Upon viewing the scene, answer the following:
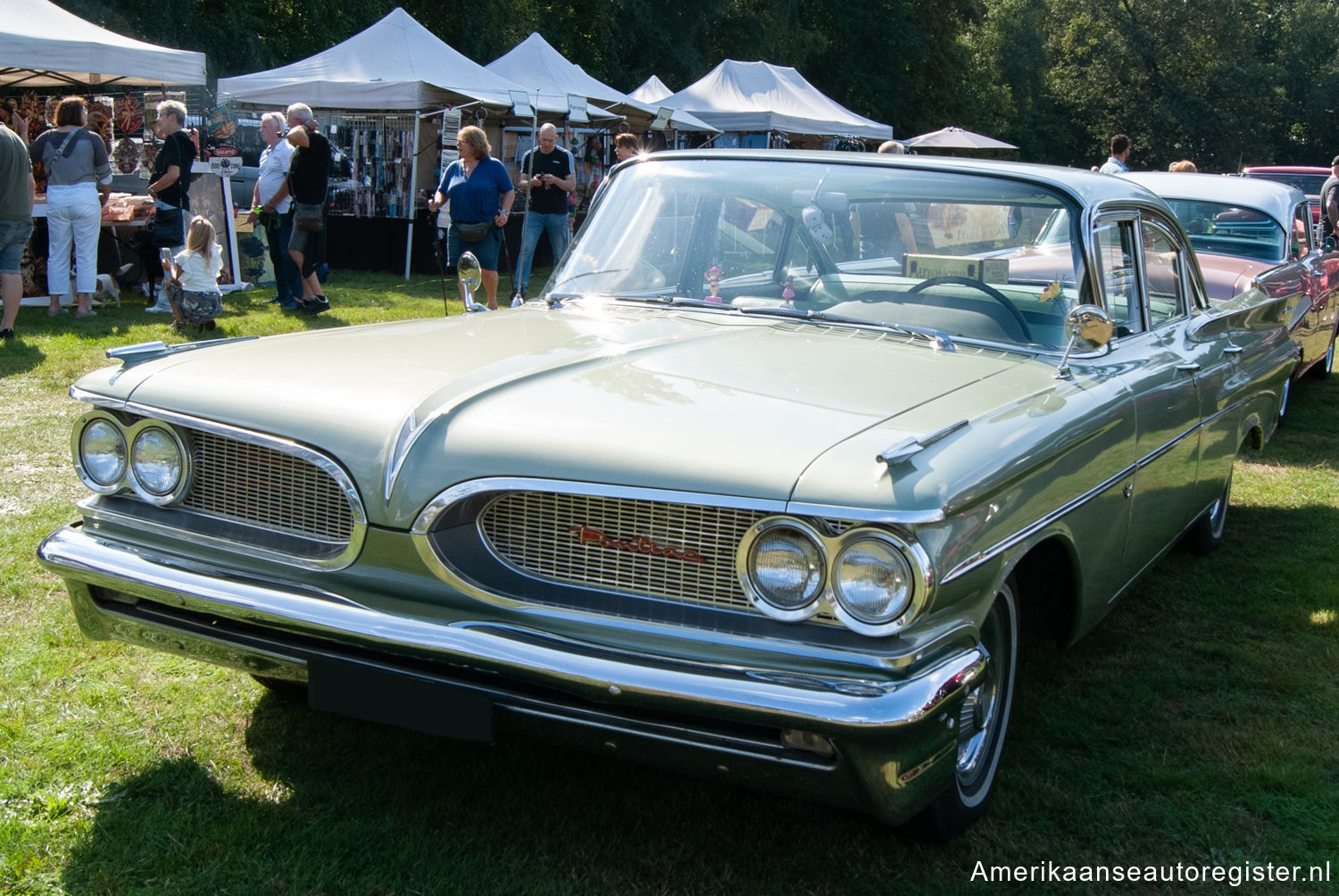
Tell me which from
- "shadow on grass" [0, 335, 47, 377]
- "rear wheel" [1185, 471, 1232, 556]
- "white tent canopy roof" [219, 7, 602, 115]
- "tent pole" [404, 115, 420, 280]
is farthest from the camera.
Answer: "tent pole" [404, 115, 420, 280]

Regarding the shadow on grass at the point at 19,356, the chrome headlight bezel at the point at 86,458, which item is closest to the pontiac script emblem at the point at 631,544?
the chrome headlight bezel at the point at 86,458

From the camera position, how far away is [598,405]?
107 inches

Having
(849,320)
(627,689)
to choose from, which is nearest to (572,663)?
(627,689)

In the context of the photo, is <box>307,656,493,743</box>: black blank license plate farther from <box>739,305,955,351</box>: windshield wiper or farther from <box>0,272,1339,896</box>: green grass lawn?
<box>739,305,955,351</box>: windshield wiper

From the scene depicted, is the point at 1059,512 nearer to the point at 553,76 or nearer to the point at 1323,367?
the point at 1323,367

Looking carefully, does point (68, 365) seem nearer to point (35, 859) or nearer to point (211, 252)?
point (211, 252)

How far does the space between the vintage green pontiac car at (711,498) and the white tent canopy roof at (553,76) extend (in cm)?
1495

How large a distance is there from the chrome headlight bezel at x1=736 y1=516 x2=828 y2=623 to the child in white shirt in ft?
28.3

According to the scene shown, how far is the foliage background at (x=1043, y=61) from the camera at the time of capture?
111 ft

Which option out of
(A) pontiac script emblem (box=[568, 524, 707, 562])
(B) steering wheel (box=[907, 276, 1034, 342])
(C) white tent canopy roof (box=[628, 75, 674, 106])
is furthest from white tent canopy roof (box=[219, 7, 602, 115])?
(A) pontiac script emblem (box=[568, 524, 707, 562])

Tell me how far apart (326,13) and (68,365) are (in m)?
19.4

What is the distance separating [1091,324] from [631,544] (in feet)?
4.96

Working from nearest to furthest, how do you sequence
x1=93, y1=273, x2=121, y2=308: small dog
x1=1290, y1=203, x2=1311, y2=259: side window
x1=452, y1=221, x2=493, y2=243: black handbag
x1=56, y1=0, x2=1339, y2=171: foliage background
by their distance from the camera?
1. x1=1290, y1=203, x2=1311, y2=259: side window
2. x1=452, y1=221, x2=493, y2=243: black handbag
3. x1=93, y1=273, x2=121, y2=308: small dog
4. x1=56, y1=0, x2=1339, y2=171: foliage background

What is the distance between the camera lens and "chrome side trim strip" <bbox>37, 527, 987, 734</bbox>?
226 cm
